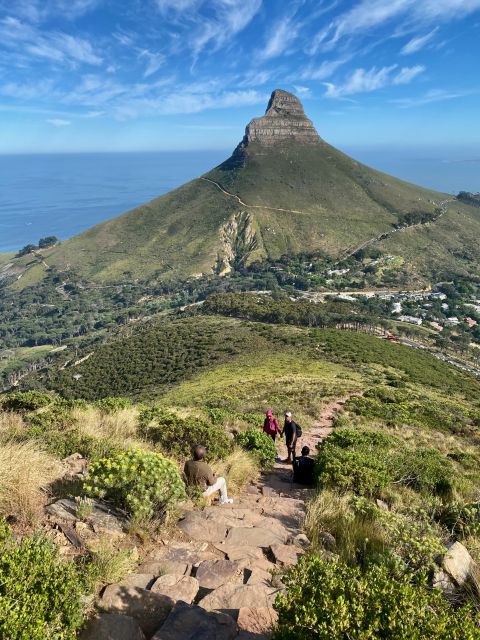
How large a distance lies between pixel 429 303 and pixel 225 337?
83.0m

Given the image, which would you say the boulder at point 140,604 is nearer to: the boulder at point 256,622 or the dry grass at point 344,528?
the boulder at point 256,622

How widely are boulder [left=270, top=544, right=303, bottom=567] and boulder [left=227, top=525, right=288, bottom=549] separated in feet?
0.58

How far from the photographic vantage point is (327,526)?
6.42m

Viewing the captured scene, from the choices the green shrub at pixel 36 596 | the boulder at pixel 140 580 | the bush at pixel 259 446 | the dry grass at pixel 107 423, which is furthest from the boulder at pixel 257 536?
the bush at pixel 259 446

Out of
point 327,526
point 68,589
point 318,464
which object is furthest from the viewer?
point 318,464

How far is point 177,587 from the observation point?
4.71 meters

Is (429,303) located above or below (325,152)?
below

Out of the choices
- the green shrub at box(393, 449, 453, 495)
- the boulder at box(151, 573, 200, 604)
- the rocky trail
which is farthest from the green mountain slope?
the boulder at box(151, 573, 200, 604)

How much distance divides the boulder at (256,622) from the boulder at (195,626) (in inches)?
5.4

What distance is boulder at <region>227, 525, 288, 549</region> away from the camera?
6.02m

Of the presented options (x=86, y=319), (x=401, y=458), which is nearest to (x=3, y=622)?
(x=401, y=458)

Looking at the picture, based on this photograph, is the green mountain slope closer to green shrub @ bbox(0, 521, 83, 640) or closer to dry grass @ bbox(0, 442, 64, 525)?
dry grass @ bbox(0, 442, 64, 525)

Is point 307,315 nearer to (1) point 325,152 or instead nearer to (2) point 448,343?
(2) point 448,343

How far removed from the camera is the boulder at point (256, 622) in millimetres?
4105
